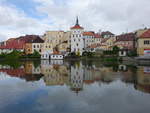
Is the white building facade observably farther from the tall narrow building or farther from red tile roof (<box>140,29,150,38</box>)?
red tile roof (<box>140,29,150,38</box>)

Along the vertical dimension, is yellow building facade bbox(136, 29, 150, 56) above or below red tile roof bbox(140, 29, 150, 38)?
below

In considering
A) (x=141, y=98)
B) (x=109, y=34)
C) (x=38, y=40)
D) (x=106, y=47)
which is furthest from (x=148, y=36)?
(x=109, y=34)

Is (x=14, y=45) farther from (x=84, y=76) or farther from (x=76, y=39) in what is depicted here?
(x=84, y=76)

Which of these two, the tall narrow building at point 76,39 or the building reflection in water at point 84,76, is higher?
the tall narrow building at point 76,39

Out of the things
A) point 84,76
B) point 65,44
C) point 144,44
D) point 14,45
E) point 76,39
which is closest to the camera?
point 84,76

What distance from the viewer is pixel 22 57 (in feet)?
205

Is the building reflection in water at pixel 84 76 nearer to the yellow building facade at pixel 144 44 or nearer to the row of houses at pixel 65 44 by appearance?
the yellow building facade at pixel 144 44

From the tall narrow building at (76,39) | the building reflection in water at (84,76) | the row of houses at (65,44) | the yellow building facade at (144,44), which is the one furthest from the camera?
the tall narrow building at (76,39)

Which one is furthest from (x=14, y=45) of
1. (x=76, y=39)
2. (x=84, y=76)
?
(x=84, y=76)

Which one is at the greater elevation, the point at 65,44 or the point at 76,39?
the point at 76,39

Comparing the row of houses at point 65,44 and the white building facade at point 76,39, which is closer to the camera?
the row of houses at point 65,44

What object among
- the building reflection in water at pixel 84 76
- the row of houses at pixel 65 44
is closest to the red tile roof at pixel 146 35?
the row of houses at pixel 65 44

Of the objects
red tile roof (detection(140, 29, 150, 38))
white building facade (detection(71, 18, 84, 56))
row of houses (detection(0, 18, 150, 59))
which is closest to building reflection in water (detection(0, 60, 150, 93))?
red tile roof (detection(140, 29, 150, 38))

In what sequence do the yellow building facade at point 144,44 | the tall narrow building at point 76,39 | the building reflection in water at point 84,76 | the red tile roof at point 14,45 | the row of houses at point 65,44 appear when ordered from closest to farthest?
the building reflection in water at point 84,76 < the yellow building facade at point 144,44 < the row of houses at point 65,44 < the red tile roof at point 14,45 < the tall narrow building at point 76,39
